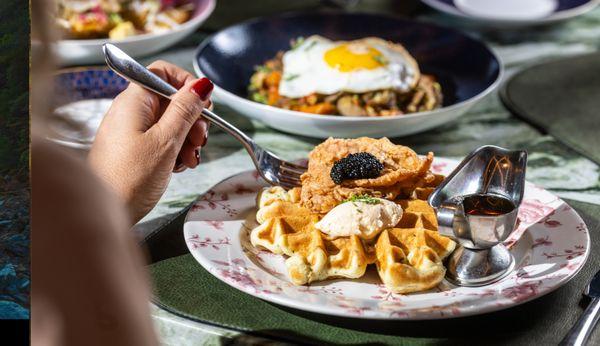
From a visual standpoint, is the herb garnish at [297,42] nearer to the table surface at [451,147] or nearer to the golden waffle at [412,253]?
the table surface at [451,147]

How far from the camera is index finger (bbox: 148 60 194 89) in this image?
1914 mm

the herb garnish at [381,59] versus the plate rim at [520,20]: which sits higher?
the herb garnish at [381,59]

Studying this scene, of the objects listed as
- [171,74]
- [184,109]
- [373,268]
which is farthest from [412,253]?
[171,74]

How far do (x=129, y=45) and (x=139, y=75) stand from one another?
90cm

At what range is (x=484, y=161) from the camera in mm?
1635

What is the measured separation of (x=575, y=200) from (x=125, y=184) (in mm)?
992

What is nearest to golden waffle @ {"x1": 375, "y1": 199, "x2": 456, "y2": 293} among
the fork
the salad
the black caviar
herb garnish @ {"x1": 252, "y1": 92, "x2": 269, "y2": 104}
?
the black caviar

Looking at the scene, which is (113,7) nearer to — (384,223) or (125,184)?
(125,184)

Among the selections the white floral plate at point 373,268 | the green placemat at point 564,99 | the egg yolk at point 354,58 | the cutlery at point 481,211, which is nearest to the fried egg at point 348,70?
the egg yolk at point 354,58

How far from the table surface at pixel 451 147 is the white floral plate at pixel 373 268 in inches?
4.9

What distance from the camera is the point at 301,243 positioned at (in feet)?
4.99

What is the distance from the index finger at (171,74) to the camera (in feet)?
6.28

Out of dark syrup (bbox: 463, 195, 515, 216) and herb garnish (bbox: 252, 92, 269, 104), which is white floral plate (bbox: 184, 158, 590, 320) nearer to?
dark syrup (bbox: 463, 195, 515, 216)

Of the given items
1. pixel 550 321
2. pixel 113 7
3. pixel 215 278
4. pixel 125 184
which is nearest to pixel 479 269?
pixel 550 321
